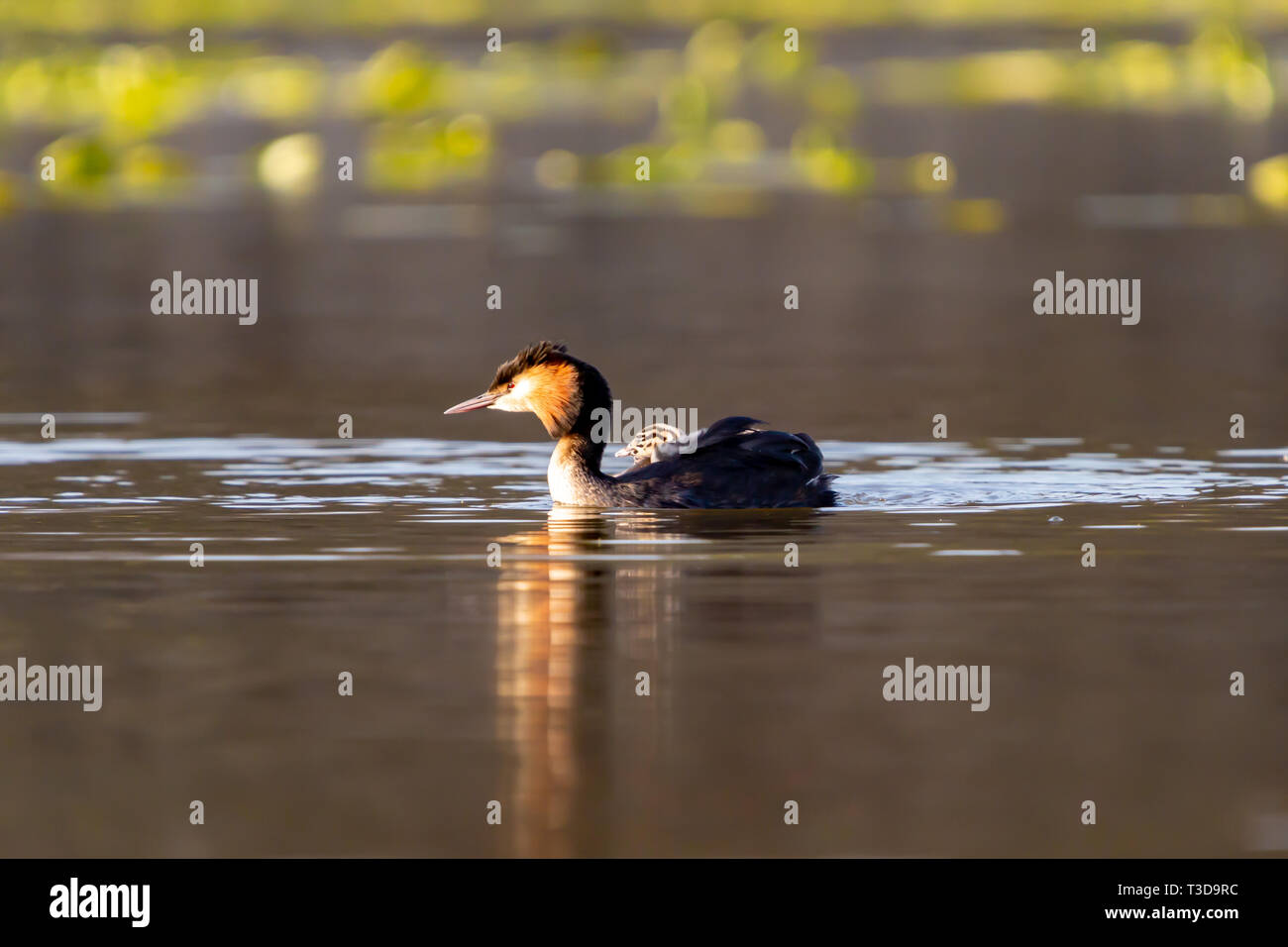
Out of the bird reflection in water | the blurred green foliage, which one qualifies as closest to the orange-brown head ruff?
the bird reflection in water

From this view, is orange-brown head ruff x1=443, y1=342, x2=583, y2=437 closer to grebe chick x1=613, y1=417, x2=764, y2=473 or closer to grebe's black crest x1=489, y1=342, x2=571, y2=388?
grebe's black crest x1=489, y1=342, x2=571, y2=388

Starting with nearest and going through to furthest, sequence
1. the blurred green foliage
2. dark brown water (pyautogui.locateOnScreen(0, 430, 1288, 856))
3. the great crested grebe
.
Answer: dark brown water (pyautogui.locateOnScreen(0, 430, 1288, 856)), the great crested grebe, the blurred green foliage

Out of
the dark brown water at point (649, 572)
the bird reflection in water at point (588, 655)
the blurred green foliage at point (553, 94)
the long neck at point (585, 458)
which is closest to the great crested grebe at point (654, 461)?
the long neck at point (585, 458)

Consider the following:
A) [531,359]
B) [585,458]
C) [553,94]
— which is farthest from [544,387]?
[553,94]

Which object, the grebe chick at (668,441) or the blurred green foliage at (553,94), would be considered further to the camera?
the blurred green foliage at (553,94)

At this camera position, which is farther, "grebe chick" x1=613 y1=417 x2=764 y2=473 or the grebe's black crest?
the grebe's black crest

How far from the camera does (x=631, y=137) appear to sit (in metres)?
Answer: 41.3

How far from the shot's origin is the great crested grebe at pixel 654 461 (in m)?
13.5

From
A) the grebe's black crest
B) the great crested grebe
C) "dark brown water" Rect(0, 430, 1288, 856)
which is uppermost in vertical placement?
the grebe's black crest

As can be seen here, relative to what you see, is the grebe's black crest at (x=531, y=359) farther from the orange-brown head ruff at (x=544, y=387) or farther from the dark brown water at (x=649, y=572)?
the dark brown water at (x=649, y=572)

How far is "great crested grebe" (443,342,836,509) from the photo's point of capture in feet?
44.3

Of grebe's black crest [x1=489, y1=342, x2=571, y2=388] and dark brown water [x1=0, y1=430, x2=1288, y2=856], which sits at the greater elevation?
grebe's black crest [x1=489, y1=342, x2=571, y2=388]

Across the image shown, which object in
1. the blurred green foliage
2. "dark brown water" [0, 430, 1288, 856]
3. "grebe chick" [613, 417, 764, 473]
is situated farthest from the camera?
the blurred green foliage

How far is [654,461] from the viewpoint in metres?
14.0
